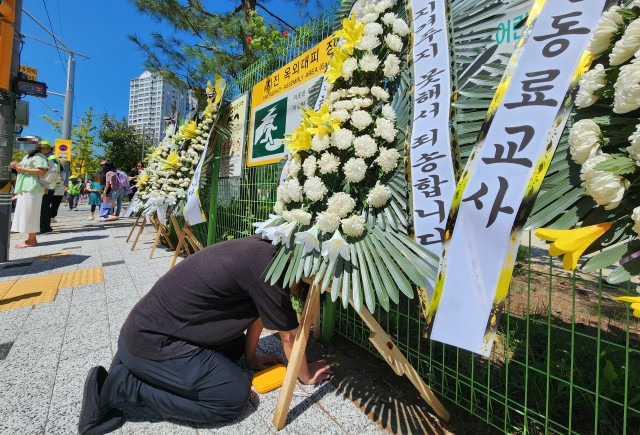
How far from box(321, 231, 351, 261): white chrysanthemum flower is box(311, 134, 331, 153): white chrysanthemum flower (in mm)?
465

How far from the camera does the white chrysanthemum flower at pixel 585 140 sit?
900 millimetres

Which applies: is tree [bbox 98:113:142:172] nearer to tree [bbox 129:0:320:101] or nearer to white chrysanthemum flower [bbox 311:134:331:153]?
tree [bbox 129:0:320:101]

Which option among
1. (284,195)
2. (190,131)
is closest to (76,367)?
(284,195)

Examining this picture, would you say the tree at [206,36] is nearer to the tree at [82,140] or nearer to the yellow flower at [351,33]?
the yellow flower at [351,33]

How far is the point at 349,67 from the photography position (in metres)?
1.69

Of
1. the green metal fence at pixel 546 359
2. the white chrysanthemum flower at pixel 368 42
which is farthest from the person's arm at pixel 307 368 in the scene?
the white chrysanthemum flower at pixel 368 42

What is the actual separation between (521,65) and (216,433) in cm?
205

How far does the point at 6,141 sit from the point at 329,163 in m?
5.55

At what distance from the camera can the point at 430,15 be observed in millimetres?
1594

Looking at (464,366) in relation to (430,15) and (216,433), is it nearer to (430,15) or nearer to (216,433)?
(216,433)

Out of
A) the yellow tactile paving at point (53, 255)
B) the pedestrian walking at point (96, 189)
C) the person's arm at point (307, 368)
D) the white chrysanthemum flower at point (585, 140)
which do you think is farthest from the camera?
the pedestrian walking at point (96, 189)

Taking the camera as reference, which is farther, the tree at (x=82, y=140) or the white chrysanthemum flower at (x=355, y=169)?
the tree at (x=82, y=140)

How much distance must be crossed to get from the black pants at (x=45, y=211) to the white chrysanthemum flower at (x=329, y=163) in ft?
27.1

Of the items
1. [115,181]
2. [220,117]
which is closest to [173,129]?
[220,117]
